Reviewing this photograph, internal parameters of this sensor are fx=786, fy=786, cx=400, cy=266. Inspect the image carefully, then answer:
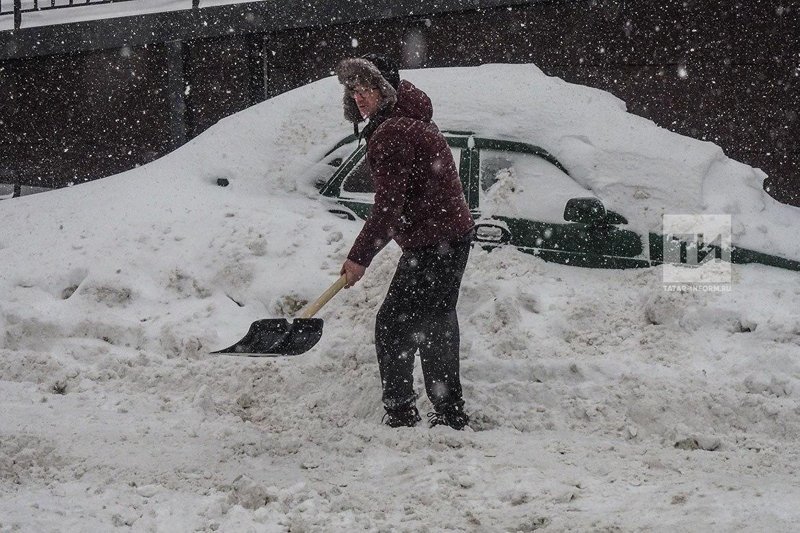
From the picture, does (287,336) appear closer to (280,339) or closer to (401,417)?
(280,339)

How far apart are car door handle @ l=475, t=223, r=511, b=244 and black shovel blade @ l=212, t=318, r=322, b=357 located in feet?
5.66

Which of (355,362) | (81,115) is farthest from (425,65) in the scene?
(355,362)

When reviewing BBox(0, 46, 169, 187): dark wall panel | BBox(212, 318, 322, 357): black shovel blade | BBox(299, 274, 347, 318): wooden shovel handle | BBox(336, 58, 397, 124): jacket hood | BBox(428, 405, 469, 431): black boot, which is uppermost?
BBox(0, 46, 169, 187): dark wall panel

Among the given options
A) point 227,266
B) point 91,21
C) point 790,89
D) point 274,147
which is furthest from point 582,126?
point 91,21

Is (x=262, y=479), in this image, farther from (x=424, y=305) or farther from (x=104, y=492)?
(x=424, y=305)

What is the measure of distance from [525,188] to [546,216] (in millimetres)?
235

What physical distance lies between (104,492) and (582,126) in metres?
3.93

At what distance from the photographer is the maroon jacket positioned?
3545mm

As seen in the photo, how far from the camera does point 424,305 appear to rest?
3703 mm

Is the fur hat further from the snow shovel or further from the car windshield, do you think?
the car windshield

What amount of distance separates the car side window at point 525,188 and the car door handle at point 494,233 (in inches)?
3.3

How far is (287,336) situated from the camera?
146 inches

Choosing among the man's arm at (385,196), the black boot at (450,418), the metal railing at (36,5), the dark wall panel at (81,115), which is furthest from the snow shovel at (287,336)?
the metal railing at (36,5)

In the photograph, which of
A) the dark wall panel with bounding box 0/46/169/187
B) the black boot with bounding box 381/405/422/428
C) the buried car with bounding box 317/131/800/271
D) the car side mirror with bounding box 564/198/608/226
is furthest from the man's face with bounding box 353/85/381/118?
the dark wall panel with bounding box 0/46/169/187
